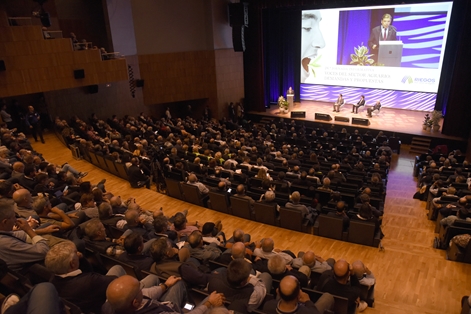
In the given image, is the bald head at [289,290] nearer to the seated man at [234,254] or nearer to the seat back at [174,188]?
the seated man at [234,254]

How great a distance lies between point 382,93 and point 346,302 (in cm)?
1456

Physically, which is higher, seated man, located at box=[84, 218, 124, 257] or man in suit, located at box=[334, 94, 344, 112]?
seated man, located at box=[84, 218, 124, 257]

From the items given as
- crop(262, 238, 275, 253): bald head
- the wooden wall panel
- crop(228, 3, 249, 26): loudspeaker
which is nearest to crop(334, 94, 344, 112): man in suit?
crop(228, 3, 249, 26): loudspeaker

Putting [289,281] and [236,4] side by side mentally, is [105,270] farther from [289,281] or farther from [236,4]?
[236,4]

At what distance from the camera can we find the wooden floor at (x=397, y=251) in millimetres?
4762

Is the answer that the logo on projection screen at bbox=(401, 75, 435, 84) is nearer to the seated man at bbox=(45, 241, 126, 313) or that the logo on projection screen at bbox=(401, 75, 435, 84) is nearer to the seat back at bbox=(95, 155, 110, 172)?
the seat back at bbox=(95, 155, 110, 172)

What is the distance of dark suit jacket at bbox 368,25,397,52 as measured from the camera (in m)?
14.8

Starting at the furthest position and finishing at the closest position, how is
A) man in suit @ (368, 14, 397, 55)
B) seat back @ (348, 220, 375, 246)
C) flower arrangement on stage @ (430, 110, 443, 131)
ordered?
man in suit @ (368, 14, 397, 55) < flower arrangement on stage @ (430, 110, 443, 131) < seat back @ (348, 220, 375, 246)

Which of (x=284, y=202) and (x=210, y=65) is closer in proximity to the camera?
(x=284, y=202)

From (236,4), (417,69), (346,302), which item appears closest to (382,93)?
(417,69)

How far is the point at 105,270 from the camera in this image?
3.75m

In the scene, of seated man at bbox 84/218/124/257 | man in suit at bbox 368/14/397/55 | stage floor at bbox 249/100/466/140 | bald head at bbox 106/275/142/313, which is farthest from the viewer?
man in suit at bbox 368/14/397/55

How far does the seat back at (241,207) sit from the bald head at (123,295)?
4.84m

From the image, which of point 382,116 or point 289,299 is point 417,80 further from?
point 289,299
